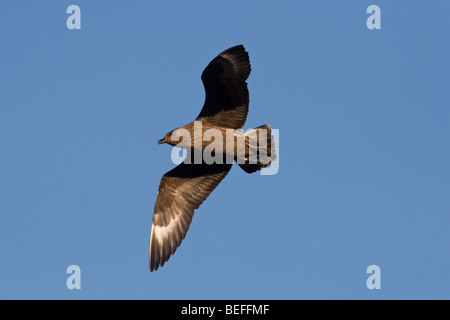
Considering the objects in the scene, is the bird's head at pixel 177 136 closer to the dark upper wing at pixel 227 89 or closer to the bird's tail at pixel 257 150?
the dark upper wing at pixel 227 89

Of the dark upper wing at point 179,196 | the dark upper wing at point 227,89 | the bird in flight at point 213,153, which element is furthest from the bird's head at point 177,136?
the dark upper wing at point 179,196

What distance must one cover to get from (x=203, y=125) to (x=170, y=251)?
1610 mm

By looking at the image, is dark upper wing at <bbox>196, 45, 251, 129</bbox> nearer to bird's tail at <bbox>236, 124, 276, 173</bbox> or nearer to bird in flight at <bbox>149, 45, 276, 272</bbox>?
bird in flight at <bbox>149, 45, 276, 272</bbox>

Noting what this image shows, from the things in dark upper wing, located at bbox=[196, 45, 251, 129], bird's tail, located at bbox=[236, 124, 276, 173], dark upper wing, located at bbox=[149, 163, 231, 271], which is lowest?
dark upper wing, located at bbox=[149, 163, 231, 271]

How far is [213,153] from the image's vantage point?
23.4 feet

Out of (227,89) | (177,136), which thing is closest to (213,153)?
(177,136)

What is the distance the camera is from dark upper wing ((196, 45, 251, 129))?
22.4 feet

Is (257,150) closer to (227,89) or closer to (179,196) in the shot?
(227,89)

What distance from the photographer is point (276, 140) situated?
7277mm

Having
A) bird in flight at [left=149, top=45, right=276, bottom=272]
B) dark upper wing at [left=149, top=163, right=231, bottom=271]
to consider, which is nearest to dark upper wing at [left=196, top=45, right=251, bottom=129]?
bird in flight at [left=149, top=45, right=276, bottom=272]

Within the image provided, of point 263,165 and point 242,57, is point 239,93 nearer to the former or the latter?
point 242,57

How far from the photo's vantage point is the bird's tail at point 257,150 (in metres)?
7.08

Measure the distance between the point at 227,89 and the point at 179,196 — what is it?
155cm
